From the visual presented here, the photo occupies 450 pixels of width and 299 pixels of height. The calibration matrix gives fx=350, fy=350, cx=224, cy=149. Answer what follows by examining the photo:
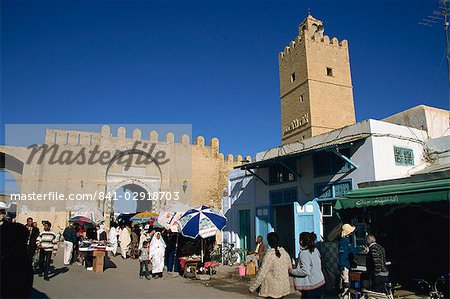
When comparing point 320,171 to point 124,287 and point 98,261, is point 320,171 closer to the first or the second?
point 124,287

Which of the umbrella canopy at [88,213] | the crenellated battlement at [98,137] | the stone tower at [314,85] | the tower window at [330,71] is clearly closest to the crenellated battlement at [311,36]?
the stone tower at [314,85]

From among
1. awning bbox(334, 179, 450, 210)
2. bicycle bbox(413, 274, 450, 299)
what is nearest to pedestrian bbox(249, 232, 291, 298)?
bicycle bbox(413, 274, 450, 299)

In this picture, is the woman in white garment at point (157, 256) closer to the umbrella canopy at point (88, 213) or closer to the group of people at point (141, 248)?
the group of people at point (141, 248)

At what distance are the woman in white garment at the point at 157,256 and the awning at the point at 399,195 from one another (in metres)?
5.02

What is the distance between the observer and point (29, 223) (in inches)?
336

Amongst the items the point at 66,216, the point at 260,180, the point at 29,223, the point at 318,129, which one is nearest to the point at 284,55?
the point at 318,129

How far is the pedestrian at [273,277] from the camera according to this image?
398 centimetres

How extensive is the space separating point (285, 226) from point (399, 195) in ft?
25.4

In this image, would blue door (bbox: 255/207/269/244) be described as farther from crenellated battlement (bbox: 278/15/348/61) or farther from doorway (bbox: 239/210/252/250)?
crenellated battlement (bbox: 278/15/348/61)

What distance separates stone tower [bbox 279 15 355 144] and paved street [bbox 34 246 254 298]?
44.6 feet

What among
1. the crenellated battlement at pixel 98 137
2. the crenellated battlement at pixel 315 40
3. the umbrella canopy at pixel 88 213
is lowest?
the umbrella canopy at pixel 88 213

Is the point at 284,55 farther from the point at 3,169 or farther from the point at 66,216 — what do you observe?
the point at 3,169

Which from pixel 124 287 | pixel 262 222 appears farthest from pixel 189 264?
pixel 262 222

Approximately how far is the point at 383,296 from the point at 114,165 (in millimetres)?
22335
